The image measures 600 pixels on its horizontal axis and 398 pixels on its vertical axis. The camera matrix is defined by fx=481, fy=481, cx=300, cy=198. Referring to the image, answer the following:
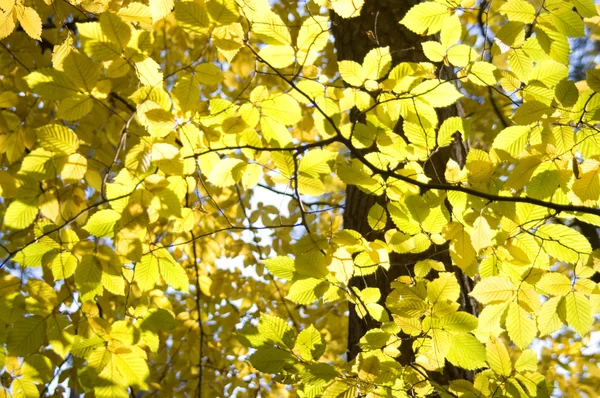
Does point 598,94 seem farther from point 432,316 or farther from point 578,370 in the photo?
point 578,370

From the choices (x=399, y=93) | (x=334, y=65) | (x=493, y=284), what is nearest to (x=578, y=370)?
(x=334, y=65)

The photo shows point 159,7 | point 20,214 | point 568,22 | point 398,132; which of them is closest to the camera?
point 159,7

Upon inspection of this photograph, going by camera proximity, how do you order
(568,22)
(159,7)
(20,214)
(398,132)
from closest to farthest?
(159,7) → (568,22) → (20,214) → (398,132)

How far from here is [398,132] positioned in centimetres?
166

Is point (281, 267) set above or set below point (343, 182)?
below

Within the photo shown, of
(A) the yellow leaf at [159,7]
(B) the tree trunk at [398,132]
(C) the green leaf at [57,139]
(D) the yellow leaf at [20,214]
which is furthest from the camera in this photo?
(B) the tree trunk at [398,132]

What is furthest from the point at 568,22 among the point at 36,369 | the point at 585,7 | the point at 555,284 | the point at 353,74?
the point at 36,369

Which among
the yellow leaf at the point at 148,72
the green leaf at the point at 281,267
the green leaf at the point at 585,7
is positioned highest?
the green leaf at the point at 585,7

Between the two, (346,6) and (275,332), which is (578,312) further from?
(346,6)

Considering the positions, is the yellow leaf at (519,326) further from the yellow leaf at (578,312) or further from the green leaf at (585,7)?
the green leaf at (585,7)

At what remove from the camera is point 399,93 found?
1126mm

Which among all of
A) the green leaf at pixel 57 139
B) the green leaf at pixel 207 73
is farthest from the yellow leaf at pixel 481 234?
the green leaf at pixel 57 139

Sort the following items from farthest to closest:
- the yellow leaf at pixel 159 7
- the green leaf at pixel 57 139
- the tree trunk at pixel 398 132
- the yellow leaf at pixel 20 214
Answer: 1. the tree trunk at pixel 398 132
2. the yellow leaf at pixel 20 214
3. the green leaf at pixel 57 139
4. the yellow leaf at pixel 159 7

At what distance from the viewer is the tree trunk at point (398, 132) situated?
1553 millimetres
